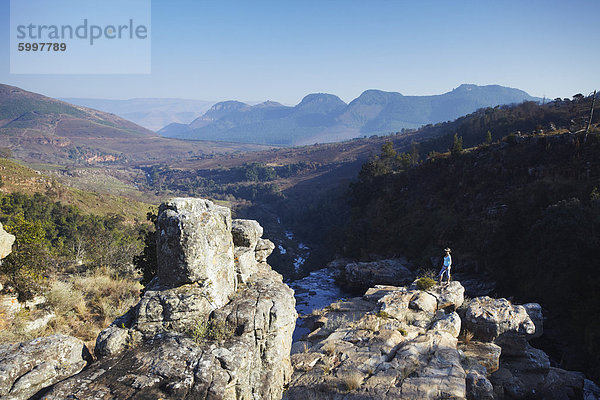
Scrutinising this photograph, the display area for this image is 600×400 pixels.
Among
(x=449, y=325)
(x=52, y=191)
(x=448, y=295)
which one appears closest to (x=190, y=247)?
(x=449, y=325)

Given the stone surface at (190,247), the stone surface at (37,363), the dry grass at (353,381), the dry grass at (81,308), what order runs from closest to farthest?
the stone surface at (37,363)
the stone surface at (190,247)
the dry grass at (353,381)
the dry grass at (81,308)

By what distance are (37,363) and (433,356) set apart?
11049mm

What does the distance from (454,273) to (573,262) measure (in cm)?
1167

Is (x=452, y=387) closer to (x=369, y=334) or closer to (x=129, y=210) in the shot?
(x=369, y=334)

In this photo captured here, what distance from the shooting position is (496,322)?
527 inches

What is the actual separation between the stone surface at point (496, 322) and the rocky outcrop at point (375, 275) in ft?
61.7

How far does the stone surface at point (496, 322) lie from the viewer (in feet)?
43.9

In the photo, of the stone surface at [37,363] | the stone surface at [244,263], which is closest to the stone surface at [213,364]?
the stone surface at [37,363]

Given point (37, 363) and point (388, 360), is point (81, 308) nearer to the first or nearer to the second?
point (37, 363)

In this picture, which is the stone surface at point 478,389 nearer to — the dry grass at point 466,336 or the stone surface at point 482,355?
the stone surface at point 482,355

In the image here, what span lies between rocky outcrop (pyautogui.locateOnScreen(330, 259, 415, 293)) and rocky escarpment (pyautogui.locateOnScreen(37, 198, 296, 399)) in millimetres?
25390

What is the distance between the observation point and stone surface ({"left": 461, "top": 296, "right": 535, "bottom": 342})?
13.4 meters

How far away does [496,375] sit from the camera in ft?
39.2

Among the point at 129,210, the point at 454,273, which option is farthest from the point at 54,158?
the point at 454,273
